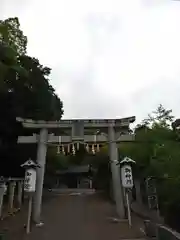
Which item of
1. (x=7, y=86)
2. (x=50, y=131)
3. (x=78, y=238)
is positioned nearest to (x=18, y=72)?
(x=7, y=86)

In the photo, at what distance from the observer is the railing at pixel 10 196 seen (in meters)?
14.3

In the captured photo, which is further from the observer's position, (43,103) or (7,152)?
(43,103)

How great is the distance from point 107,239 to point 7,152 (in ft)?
34.1

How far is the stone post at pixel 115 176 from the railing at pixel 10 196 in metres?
5.56

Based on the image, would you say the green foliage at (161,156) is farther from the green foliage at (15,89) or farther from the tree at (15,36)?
the tree at (15,36)

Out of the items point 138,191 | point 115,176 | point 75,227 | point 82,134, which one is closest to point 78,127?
point 82,134

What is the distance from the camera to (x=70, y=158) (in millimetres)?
38156

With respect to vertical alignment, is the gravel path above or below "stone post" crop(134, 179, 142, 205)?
below

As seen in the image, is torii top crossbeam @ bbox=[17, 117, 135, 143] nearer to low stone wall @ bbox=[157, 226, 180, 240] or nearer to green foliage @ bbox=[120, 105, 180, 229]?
green foliage @ bbox=[120, 105, 180, 229]

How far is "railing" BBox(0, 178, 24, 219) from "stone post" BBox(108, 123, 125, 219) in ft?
18.2

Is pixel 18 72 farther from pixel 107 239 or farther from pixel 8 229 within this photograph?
pixel 107 239

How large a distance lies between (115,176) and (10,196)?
657 centimetres

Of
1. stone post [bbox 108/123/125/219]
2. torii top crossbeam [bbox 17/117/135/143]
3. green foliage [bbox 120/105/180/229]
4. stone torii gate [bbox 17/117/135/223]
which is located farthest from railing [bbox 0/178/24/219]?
green foliage [bbox 120/105/180/229]

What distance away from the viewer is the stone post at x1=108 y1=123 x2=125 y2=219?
14.1 m
